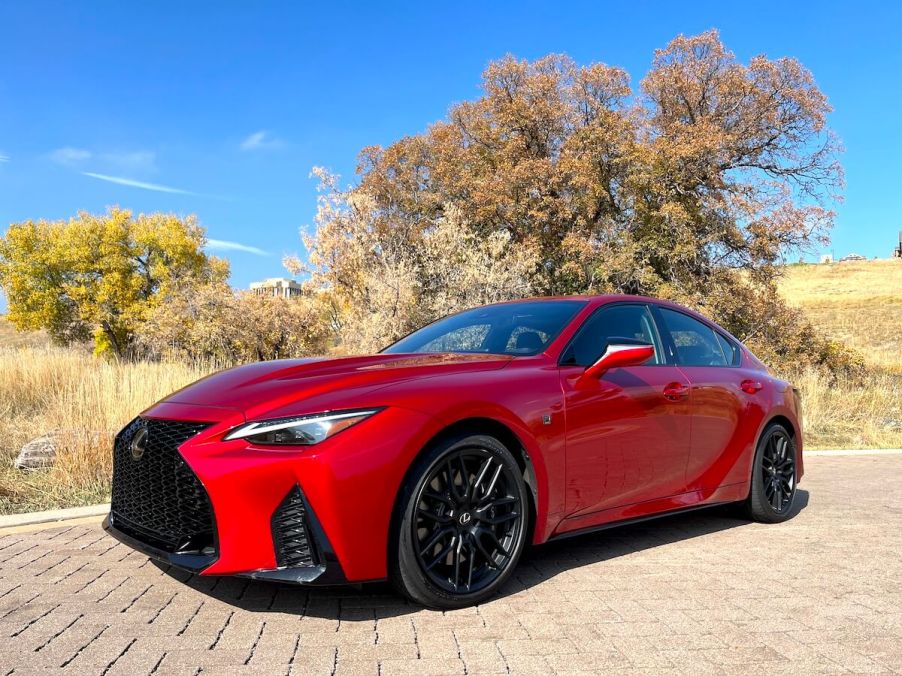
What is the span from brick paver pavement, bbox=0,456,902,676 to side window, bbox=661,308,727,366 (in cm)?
125

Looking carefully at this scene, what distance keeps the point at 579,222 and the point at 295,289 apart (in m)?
9.26

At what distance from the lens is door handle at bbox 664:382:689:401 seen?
4.73 metres

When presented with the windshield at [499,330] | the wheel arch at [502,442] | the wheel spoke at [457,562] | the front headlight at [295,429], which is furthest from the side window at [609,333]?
the front headlight at [295,429]

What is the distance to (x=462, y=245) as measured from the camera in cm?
2317

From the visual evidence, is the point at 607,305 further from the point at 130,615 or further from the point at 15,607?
the point at 15,607

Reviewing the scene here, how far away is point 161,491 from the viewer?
3.53 metres

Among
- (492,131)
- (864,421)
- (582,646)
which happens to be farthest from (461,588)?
(492,131)

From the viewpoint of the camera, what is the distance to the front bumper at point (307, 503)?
321cm

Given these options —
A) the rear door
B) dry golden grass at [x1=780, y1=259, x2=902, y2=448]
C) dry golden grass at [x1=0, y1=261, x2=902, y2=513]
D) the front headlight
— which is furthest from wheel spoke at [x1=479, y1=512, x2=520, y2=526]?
dry golden grass at [x1=780, y1=259, x2=902, y2=448]

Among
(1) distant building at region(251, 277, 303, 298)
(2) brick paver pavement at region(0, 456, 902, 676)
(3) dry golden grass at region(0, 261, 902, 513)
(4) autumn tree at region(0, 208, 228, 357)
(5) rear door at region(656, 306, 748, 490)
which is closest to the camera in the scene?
(2) brick paver pavement at region(0, 456, 902, 676)

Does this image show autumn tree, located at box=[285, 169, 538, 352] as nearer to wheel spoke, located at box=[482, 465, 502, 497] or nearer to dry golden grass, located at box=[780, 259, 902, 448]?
dry golden grass, located at box=[780, 259, 902, 448]

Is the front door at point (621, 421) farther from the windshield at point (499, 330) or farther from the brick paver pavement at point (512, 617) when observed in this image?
the brick paver pavement at point (512, 617)

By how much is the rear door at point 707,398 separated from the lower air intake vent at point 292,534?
2.68 m

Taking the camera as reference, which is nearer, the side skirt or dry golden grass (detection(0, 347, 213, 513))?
the side skirt
